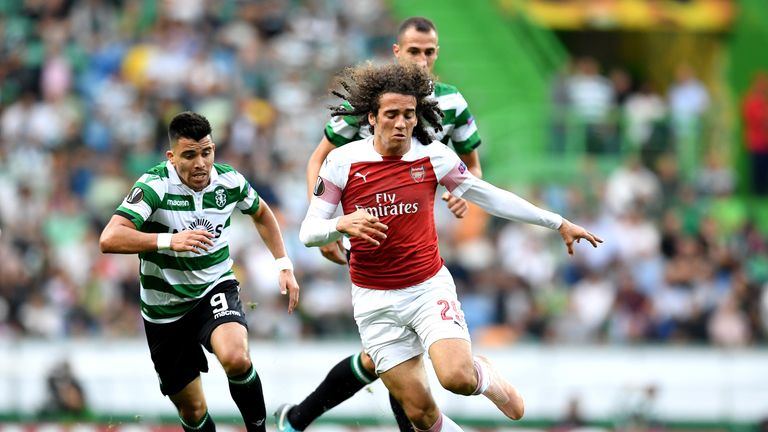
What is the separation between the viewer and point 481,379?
33.0 feet

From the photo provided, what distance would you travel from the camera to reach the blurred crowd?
1802cm

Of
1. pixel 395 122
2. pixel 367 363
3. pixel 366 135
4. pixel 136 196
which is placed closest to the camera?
pixel 395 122

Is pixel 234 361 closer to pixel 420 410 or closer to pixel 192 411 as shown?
pixel 192 411

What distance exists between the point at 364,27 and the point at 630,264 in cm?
626

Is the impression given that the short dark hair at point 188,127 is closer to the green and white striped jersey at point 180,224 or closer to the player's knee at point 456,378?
the green and white striped jersey at point 180,224

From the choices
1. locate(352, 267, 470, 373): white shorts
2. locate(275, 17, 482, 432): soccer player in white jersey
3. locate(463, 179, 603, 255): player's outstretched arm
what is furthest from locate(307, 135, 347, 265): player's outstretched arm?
locate(463, 179, 603, 255): player's outstretched arm

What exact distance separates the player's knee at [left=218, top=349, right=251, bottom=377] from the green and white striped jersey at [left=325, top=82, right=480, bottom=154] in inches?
70.0

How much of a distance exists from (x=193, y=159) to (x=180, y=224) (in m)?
0.46

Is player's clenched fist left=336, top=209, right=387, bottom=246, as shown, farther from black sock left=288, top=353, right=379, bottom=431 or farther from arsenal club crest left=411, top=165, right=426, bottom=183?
black sock left=288, top=353, right=379, bottom=431

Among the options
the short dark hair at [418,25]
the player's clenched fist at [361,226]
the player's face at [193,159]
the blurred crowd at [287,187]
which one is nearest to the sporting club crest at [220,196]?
the player's face at [193,159]

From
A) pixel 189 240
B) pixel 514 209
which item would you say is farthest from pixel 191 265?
pixel 514 209

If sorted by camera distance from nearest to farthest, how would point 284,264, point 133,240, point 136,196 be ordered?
point 133,240 → point 136,196 → point 284,264

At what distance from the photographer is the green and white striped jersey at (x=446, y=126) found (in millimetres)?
10820

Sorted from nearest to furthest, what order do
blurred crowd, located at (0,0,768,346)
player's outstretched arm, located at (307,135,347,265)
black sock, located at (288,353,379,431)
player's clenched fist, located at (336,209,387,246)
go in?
player's clenched fist, located at (336,209,387,246) < player's outstretched arm, located at (307,135,347,265) < black sock, located at (288,353,379,431) < blurred crowd, located at (0,0,768,346)
